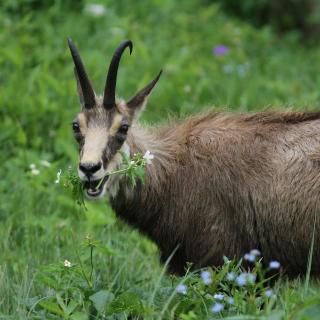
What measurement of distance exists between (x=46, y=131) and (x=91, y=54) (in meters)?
1.66

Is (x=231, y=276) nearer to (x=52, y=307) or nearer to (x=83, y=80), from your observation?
(x=52, y=307)

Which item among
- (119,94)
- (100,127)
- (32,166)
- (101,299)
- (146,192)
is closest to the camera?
(101,299)

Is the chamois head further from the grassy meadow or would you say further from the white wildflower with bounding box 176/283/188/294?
the white wildflower with bounding box 176/283/188/294

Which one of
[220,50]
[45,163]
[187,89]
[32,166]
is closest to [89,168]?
[32,166]

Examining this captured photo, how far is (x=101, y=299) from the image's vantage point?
4.88 metres

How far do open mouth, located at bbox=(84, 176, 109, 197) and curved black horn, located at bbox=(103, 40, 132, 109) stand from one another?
0.53 meters

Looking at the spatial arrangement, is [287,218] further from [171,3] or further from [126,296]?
[171,3]

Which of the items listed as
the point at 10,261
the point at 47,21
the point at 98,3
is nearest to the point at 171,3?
the point at 98,3

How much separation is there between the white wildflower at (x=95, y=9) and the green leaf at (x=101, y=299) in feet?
20.5

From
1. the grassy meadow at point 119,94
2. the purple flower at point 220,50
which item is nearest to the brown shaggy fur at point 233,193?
the grassy meadow at point 119,94

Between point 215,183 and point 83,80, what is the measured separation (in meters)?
1.10

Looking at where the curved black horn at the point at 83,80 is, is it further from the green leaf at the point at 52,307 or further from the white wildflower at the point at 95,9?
the white wildflower at the point at 95,9

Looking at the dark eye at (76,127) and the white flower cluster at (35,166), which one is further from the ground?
the dark eye at (76,127)

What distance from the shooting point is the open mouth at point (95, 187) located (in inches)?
209
